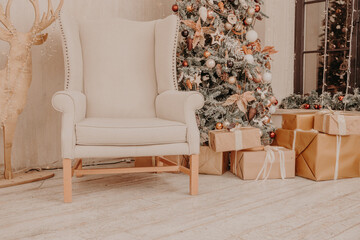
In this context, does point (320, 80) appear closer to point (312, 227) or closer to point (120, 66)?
point (120, 66)

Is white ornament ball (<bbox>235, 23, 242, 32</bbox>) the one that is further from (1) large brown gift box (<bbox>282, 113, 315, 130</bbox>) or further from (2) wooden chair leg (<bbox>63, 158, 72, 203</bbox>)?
(2) wooden chair leg (<bbox>63, 158, 72, 203</bbox>)

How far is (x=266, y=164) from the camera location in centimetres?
240

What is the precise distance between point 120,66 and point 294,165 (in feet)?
4.58

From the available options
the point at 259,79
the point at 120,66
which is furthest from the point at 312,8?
the point at 120,66

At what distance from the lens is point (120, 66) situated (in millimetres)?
2438

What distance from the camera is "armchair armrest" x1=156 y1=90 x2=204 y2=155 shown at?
194 centimetres

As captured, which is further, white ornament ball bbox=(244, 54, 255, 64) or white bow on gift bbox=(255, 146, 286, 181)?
white ornament ball bbox=(244, 54, 255, 64)

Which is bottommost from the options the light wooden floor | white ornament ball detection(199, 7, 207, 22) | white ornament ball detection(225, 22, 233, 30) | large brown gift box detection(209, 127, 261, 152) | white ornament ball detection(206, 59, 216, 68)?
the light wooden floor

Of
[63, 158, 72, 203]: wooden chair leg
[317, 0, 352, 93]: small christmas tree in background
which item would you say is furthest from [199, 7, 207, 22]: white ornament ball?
[317, 0, 352, 93]: small christmas tree in background

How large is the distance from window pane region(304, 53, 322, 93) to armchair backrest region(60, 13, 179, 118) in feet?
6.49

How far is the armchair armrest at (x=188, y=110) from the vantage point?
A: 76.5 inches

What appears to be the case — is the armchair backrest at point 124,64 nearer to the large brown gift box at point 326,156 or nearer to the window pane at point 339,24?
the large brown gift box at point 326,156

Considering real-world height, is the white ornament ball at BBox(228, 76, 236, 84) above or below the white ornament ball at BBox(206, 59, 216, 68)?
below

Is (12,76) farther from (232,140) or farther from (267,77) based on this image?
(267,77)
